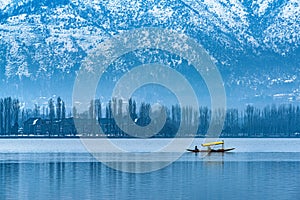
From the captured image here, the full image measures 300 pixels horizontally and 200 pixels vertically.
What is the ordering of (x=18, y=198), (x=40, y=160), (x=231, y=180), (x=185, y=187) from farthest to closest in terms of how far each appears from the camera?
(x=40, y=160) → (x=231, y=180) → (x=185, y=187) → (x=18, y=198)

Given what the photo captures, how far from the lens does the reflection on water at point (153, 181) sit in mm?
70625

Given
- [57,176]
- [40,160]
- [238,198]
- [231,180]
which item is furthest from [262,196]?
[40,160]

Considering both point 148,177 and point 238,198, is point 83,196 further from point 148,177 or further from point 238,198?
point 148,177

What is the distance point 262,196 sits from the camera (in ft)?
229

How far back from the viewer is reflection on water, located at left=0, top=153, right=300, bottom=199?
232 feet

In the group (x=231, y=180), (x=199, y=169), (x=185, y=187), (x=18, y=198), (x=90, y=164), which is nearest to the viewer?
(x=18, y=198)

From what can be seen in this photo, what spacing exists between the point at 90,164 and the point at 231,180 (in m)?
27.5

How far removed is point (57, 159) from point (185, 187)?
46.2 meters

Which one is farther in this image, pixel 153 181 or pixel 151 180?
pixel 151 180

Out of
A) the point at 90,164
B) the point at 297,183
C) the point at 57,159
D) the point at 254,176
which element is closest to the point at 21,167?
the point at 90,164

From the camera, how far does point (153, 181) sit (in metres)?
81.6

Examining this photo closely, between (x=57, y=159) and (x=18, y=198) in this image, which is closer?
(x=18, y=198)

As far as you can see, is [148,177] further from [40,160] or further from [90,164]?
[40,160]

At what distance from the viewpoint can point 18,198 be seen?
68250 mm
